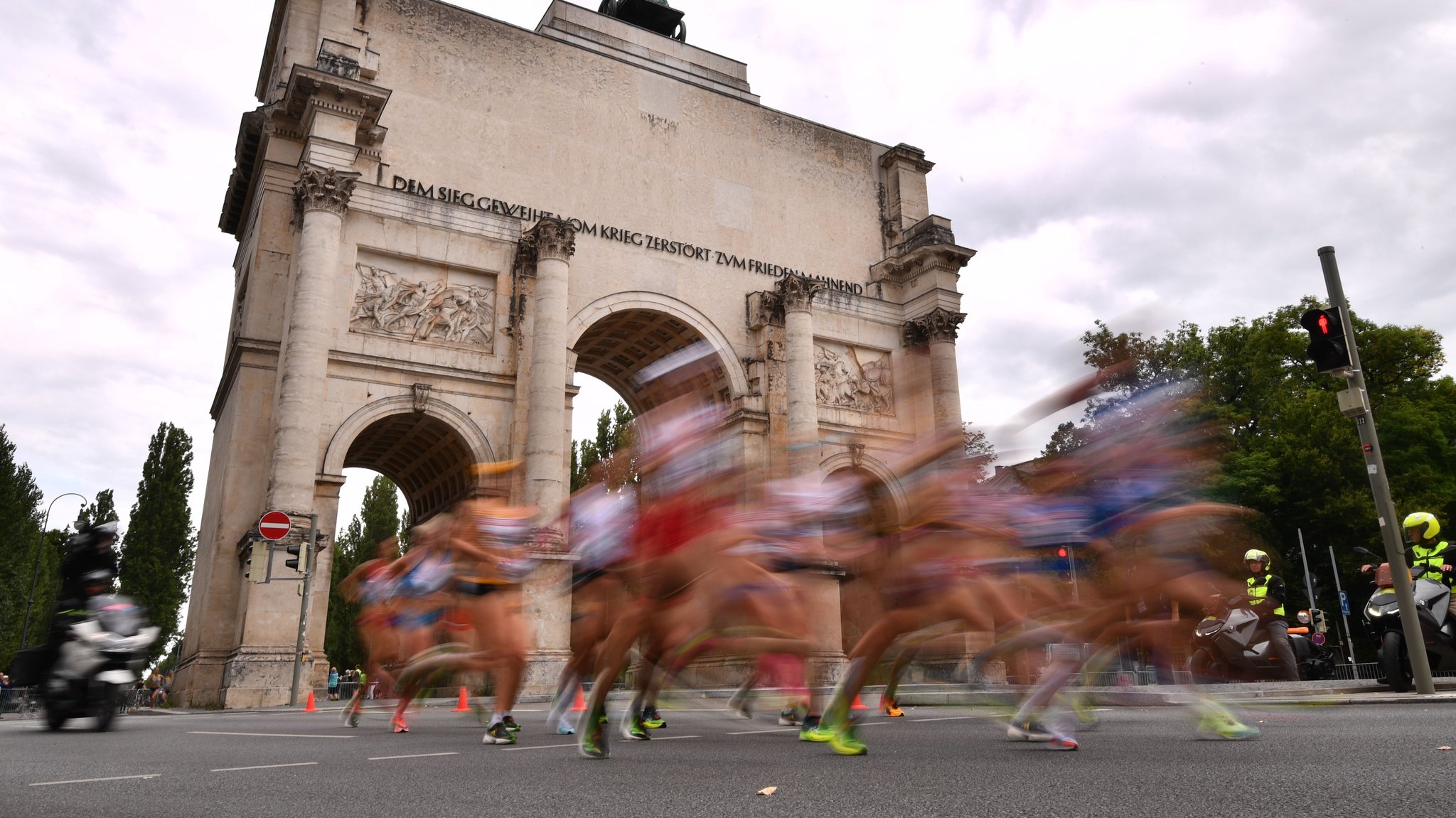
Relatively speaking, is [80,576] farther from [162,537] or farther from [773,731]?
[162,537]

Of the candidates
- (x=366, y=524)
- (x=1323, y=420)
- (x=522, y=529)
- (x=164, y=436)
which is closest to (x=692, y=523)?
(x=522, y=529)

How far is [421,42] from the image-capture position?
26.4 meters

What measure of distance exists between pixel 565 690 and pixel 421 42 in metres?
22.6

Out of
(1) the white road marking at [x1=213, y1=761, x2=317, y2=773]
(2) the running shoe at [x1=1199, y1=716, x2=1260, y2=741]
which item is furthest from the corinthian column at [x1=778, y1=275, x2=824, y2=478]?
(1) the white road marking at [x1=213, y1=761, x2=317, y2=773]

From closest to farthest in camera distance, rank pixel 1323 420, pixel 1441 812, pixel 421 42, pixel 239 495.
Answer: pixel 1441 812 → pixel 239 495 → pixel 421 42 → pixel 1323 420

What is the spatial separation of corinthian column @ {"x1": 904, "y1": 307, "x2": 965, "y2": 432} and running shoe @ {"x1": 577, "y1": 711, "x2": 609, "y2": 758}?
2560 cm

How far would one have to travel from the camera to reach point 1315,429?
36.9 meters

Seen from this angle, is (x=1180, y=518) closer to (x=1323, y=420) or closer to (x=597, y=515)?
(x=597, y=515)

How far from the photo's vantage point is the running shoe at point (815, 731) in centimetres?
659

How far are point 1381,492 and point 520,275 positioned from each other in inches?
779

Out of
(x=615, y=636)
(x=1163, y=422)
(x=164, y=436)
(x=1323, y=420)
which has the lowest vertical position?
(x=615, y=636)

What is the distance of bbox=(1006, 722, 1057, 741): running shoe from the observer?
255 inches

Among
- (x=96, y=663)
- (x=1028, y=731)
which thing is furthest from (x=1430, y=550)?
(x=96, y=663)

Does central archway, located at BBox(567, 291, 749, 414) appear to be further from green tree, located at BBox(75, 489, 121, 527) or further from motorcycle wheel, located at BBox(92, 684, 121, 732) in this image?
green tree, located at BBox(75, 489, 121, 527)
